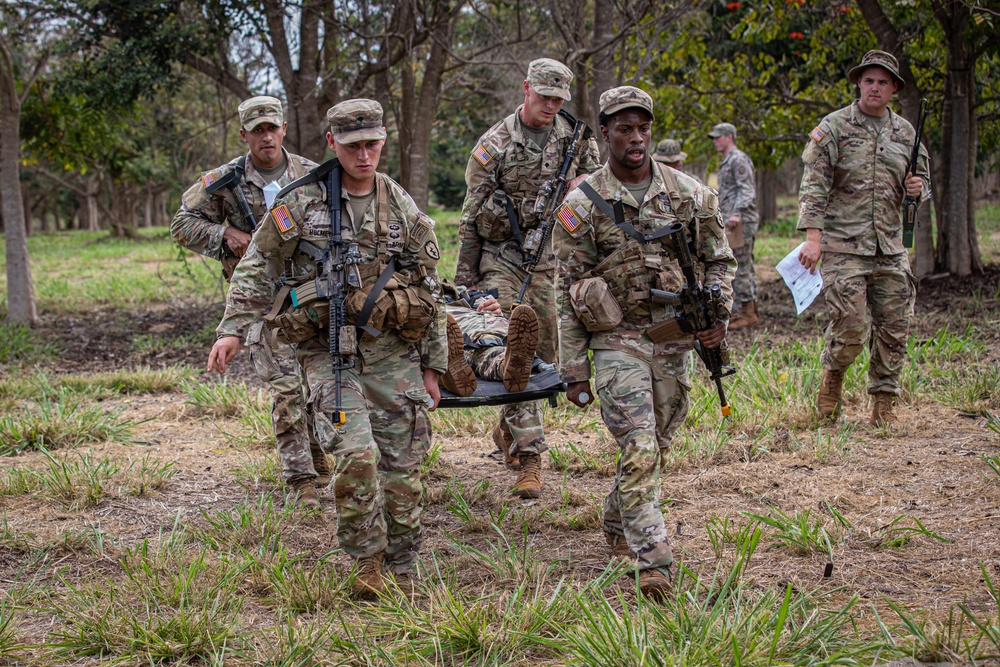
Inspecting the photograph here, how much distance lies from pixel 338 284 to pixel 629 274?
120 cm

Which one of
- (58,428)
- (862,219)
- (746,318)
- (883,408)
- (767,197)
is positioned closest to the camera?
(862,219)

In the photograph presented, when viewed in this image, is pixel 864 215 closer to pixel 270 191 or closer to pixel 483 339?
pixel 483 339

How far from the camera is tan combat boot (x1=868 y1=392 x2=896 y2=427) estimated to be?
6215mm

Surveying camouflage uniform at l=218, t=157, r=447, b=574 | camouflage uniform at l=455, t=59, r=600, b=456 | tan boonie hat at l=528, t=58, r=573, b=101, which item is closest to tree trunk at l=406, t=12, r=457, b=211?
camouflage uniform at l=455, t=59, r=600, b=456

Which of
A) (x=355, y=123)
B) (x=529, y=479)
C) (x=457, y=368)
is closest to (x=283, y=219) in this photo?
(x=355, y=123)

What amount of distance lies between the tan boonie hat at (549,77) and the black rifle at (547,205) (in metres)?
0.31

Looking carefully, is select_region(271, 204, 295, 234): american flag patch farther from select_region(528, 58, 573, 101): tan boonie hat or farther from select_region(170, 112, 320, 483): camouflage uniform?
select_region(528, 58, 573, 101): tan boonie hat

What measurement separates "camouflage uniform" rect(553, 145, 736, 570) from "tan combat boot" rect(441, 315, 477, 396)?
0.63 metres

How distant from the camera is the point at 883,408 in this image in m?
6.23

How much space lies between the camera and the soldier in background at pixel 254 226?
17.7 ft

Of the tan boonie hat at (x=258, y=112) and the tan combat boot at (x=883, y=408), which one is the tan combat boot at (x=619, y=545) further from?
the tan boonie hat at (x=258, y=112)

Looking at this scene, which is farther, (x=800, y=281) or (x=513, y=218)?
(x=800, y=281)

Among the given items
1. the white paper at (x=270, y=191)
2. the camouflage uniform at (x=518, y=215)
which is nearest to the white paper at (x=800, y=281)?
the camouflage uniform at (x=518, y=215)

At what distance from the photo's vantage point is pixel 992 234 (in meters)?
17.4
